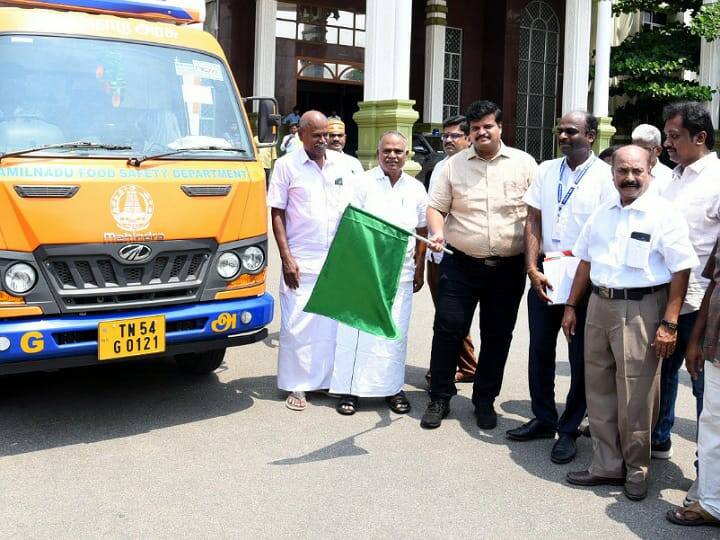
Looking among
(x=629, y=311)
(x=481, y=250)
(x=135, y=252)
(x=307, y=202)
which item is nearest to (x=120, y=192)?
(x=135, y=252)

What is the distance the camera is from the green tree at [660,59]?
1881 cm

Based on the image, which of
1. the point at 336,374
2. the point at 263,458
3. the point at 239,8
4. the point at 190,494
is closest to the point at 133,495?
the point at 190,494

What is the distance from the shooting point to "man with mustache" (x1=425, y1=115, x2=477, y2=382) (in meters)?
6.12

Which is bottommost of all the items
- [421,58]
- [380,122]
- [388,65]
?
[380,122]

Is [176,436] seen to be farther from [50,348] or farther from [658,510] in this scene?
[658,510]

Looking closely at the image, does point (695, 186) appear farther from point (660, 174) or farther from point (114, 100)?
point (114, 100)

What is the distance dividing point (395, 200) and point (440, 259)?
578 mm

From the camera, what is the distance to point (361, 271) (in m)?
4.84

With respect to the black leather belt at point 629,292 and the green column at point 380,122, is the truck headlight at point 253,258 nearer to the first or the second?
the black leather belt at point 629,292

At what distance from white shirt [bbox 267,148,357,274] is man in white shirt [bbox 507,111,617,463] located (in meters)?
1.33

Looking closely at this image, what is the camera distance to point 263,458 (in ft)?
14.7

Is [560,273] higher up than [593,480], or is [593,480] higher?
[560,273]

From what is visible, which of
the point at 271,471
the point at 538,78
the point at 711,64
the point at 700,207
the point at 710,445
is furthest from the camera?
the point at 538,78

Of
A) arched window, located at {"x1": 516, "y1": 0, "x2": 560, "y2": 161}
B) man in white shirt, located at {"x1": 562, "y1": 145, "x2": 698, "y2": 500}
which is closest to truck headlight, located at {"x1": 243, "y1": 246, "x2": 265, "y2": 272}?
man in white shirt, located at {"x1": 562, "y1": 145, "x2": 698, "y2": 500}
